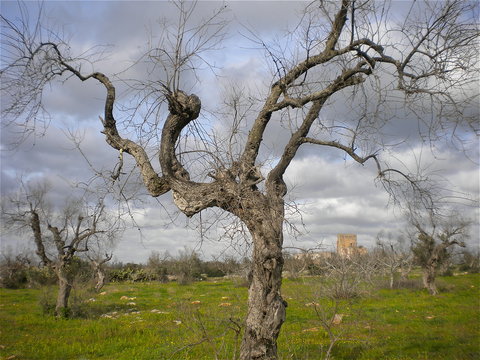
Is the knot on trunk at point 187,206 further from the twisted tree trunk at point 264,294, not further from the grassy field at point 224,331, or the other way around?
the grassy field at point 224,331

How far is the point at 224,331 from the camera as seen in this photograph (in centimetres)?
660

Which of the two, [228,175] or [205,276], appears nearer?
[228,175]

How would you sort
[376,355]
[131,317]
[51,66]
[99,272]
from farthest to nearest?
[99,272] → [131,317] → [376,355] → [51,66]

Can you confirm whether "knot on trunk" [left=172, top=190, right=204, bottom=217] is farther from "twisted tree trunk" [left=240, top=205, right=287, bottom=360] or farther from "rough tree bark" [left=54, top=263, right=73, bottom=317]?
"rough tree bark" [left=54, top=263, right=73, bottom=317]

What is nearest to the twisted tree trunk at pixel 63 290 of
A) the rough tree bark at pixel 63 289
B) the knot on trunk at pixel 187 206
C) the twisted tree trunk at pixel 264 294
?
the rough tree bark at pixel 63 289

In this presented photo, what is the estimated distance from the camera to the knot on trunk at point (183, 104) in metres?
6.09

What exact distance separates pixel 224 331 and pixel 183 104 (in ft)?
10.8

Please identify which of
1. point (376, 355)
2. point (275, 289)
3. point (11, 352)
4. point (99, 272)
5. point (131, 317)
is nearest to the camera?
point (275, 289)

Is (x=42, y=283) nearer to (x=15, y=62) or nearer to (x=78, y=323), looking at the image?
(x=78, y=323)

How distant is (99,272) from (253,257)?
15872 mm

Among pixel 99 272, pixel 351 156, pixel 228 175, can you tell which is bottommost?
pixel 99 272

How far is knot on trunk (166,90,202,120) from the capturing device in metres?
6.09

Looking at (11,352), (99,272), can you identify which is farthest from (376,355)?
(99,272)

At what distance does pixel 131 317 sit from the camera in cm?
1806
